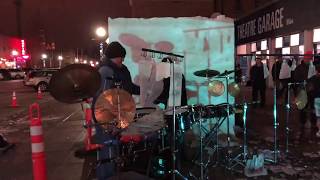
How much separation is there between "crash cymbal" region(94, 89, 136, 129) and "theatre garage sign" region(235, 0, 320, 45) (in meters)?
12.6

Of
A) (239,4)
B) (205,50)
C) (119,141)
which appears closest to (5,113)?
(205,50)

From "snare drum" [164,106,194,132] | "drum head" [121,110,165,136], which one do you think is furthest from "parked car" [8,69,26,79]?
"drum head" [121,110,165,136]

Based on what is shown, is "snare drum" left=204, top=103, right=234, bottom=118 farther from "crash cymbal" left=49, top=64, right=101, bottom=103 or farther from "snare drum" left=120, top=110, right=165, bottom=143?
"crash cymbal" left=49, top=64, right=101, bottom=103

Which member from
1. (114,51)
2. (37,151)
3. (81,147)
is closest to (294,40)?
(81,147)

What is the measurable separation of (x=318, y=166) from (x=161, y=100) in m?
3.09

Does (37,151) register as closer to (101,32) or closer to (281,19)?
(101,32)

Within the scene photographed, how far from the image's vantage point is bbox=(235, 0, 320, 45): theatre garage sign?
53.4ft

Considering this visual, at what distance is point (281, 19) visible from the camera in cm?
1906

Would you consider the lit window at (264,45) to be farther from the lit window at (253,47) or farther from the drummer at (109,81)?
the drummer at (109,81)

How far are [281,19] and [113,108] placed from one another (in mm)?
15882

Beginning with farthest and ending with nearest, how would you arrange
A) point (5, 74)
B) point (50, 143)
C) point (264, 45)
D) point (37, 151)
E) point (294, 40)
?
point (5, 74)
point (264, 45)
point (294, 40)
point (50, 143)
point (37, 151)

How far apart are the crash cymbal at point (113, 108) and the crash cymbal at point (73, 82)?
265mm

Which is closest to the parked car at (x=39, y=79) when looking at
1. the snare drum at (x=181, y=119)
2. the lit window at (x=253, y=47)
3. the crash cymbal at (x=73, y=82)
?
the lit window at (x=253, y=47)

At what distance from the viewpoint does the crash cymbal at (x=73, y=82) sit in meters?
4.51
